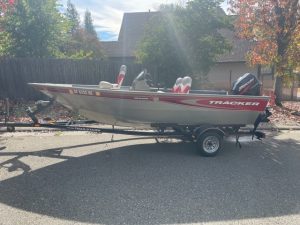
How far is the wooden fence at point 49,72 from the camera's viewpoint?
459 inches

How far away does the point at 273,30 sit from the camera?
34.7ft

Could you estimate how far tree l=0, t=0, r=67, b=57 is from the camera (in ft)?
42.7

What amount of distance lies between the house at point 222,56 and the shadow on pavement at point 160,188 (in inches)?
346

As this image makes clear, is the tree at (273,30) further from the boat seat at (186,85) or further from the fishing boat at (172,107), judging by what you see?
the boat seat at (186,85)

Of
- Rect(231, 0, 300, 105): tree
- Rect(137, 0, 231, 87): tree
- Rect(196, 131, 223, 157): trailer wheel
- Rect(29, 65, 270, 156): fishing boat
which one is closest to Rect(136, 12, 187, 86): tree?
Rect(137, 0, 231, 87): tree

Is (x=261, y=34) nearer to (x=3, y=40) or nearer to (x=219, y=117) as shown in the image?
(x=219, y=117)

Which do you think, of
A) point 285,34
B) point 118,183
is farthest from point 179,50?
point 118,183

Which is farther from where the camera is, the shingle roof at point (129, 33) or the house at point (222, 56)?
the shingle roof at point (129, 33)

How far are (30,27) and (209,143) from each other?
10972 mm

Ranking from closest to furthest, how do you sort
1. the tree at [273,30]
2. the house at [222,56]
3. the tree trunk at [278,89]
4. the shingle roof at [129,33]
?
the tree at [273,30]
the tree trunk at [278,89]
the house at [222,56]
the shingle roof at [129,33]

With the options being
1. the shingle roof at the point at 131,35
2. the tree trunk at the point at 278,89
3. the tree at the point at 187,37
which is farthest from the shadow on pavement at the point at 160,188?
the shingle roof at the point at 131,35

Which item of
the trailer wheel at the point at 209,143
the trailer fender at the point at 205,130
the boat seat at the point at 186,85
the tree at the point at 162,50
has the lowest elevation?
the trailer wheel at the point at 209,143

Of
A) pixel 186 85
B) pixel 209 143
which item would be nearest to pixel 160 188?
pixel 209 143

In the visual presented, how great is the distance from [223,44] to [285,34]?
2.27m
